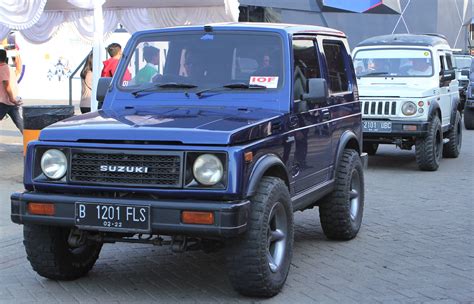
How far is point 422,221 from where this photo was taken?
7629 mm

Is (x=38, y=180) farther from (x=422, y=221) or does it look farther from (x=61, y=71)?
(x=61, y=71)

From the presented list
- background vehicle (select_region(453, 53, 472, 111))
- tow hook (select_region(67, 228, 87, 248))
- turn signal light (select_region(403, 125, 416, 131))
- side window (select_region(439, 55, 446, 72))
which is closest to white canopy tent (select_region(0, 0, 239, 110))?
side window (select_region(439, 55, 446, 72))

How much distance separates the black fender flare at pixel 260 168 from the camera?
14.7 feet

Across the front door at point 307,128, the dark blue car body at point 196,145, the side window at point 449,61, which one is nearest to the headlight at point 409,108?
the side window at point 449,61

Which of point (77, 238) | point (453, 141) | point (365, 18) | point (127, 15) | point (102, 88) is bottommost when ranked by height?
point (453, 141)

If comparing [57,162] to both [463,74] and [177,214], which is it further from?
[463,74]

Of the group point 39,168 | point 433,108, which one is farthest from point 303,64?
point 433,108

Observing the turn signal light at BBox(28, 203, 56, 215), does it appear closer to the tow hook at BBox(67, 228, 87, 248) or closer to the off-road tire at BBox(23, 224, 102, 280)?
the off-road tire at BBox(23, 224, 102, 280)

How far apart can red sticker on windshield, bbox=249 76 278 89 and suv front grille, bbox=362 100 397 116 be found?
6.08 metres

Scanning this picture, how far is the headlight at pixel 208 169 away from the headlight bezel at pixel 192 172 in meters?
0.02

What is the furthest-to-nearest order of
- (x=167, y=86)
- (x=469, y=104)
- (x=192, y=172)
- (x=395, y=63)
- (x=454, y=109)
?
(x=469, y=104) < (x=454, y=109) < (x=395, y=63) < (x=167, y=86) < (x=192, y=172)

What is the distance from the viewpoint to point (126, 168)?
4512 millimetres

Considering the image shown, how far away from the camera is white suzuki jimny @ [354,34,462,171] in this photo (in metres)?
11.1

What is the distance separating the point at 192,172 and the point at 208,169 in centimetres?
10
